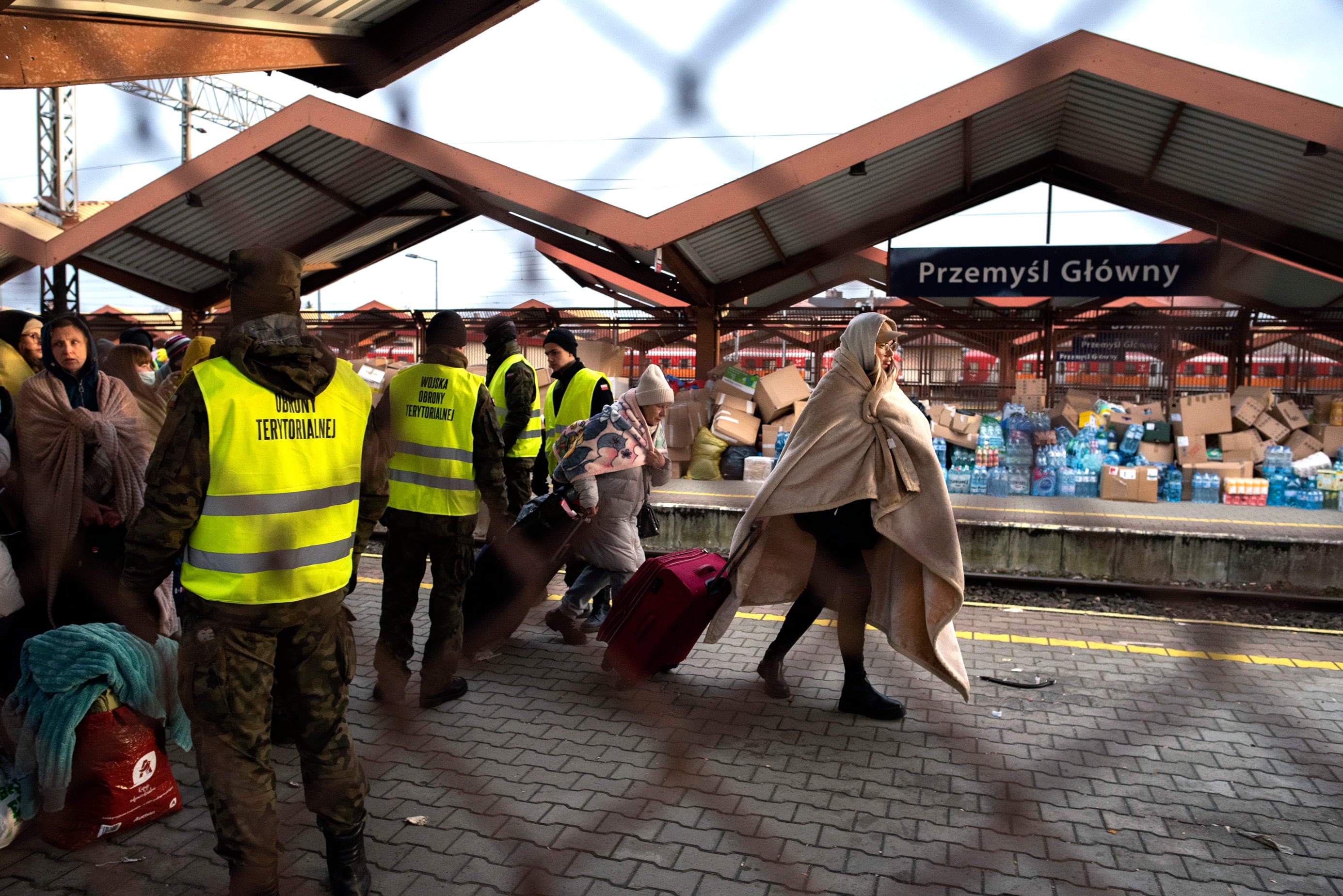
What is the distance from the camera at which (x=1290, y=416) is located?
1012 centimetres

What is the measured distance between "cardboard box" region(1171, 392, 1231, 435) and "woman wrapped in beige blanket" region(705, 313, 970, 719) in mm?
7685

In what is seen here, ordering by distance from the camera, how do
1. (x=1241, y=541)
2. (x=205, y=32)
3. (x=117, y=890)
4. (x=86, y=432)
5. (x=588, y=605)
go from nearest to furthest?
(x=205, y=32) → (x=117, y=890) → (x=86, y=432) → (x=588, y=605) → (x=1241, y=541)

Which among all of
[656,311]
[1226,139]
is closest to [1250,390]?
[1226,139]

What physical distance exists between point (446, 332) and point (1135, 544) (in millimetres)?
5352

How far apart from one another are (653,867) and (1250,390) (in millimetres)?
10397

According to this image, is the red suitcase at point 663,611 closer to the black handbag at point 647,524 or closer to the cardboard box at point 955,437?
the black handbag at point 647,524

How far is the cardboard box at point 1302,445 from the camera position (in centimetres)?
982

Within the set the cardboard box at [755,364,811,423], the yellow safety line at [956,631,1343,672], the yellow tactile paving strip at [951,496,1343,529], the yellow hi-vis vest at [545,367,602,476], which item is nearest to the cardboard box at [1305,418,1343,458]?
the yellow tactile paving strip at [951,496,1343,529]

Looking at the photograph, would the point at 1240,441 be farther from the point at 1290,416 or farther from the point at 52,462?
the point at 52,462

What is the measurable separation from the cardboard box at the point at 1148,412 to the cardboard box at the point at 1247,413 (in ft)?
2.34

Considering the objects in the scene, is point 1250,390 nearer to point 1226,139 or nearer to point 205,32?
point 1226,139

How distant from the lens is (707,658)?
15.1 feet

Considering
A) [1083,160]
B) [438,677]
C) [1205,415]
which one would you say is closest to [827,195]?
[1083,160]

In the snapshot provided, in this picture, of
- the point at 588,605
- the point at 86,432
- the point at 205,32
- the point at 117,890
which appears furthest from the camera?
the point at 588,605
